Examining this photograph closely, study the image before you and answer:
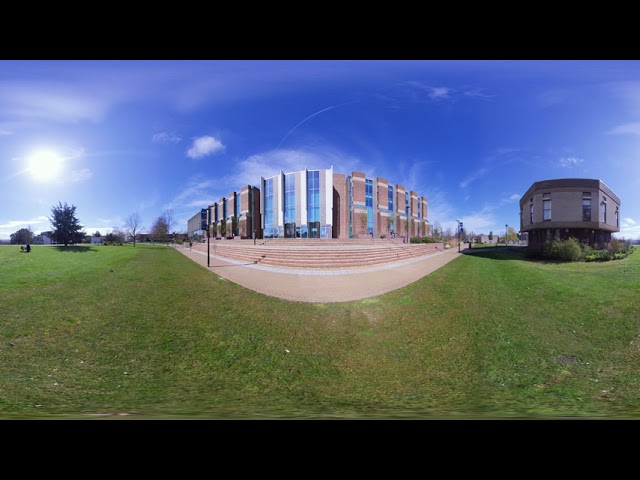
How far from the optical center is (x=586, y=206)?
4.62 m

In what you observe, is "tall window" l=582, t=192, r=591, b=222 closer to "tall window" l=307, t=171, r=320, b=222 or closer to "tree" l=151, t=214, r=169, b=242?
"tall window" l=307, t=171, r=320, b=222

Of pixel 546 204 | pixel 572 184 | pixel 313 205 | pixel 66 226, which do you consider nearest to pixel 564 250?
pixel 546 204

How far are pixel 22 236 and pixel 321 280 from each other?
4.82m

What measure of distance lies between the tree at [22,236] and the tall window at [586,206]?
29.7 feet

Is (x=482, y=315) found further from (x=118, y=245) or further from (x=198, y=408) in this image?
(x=118, y=245)

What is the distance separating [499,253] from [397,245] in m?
2.35

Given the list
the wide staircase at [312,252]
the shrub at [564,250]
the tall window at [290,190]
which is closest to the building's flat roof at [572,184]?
the shrub at [564,250]

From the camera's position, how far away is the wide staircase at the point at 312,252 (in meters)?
4.55

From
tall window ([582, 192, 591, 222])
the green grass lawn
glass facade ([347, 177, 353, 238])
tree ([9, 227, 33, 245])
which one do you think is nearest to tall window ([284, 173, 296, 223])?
glass facade ([347, 177, 353, 238])

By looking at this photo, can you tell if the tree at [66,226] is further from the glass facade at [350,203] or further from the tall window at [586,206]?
the tall window at [586,206]

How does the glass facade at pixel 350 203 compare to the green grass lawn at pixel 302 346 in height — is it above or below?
above

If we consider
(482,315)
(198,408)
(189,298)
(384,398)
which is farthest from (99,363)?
(482,315)

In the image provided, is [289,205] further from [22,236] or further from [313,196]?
[22,236]
